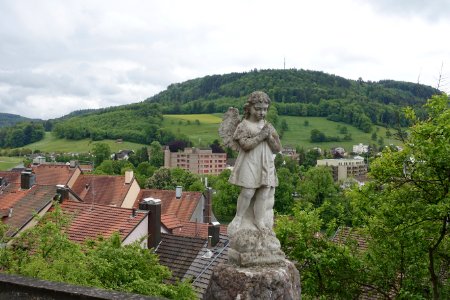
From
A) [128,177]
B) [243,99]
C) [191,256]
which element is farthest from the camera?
[243,99]

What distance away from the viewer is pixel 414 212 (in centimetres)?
1170

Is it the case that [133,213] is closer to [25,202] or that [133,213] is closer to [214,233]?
[214,233]

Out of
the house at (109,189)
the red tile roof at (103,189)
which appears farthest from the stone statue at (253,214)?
the house at (109,189)

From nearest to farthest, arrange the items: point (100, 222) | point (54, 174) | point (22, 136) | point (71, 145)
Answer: point (100, 222)
point (54, 174)
point (71, 145)
point (22, 136)

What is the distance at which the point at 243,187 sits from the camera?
269 inches

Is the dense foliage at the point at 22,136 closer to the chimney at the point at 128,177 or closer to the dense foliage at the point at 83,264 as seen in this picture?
the chimney at the point at 128,177

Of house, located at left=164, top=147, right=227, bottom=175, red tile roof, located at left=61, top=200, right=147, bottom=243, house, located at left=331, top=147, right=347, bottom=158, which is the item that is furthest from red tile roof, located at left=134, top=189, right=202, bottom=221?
house, located at left=331, top=147, right=347, bottom=158

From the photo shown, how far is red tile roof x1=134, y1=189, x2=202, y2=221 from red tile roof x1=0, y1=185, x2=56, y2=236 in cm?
1256

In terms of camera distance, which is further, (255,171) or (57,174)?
(57,174)

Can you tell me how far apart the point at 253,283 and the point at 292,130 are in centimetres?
13916

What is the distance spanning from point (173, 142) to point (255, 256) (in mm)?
124828

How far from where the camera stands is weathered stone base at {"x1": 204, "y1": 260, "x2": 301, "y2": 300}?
601 cm

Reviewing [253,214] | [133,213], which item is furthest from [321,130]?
[253,214]

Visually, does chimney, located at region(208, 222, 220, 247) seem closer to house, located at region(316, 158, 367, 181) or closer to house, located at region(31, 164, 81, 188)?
house, located at region(31, 164, 81, 188)
